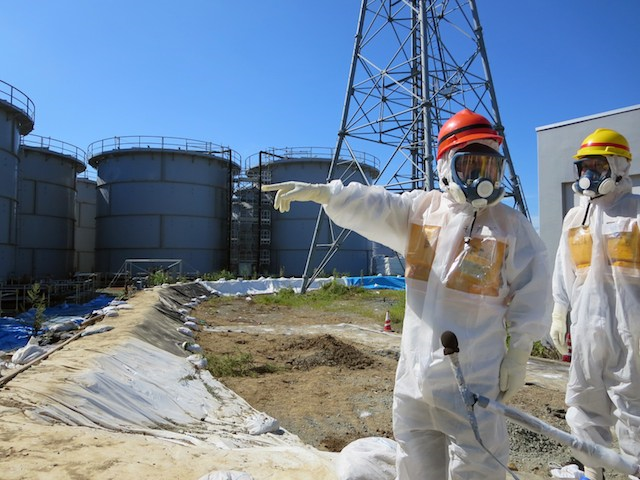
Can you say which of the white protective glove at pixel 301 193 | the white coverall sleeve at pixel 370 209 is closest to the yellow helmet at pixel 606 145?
the white coverall sleeve at pixel 370 209

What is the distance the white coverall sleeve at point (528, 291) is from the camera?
2.17m

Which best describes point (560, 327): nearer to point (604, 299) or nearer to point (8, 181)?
point (604, 299)

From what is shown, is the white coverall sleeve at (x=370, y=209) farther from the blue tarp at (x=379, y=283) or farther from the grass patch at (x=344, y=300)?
the blue tarp at (x=379, y=283)

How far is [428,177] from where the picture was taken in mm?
12617

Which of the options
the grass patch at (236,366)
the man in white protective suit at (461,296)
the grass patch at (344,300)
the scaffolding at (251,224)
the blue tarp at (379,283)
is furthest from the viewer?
the scaffolding at (251,224)

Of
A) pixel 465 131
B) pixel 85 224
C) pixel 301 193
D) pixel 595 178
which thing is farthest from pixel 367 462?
pixel 85 224

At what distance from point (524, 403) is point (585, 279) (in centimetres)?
264

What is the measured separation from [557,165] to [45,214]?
26083 millimetres

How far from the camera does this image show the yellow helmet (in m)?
3.35

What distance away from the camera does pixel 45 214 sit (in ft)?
82.9

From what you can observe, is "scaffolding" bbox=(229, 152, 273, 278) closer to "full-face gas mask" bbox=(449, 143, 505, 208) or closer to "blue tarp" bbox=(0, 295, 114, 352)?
"blue tarp" bbox=(0, 295, 114, 352)

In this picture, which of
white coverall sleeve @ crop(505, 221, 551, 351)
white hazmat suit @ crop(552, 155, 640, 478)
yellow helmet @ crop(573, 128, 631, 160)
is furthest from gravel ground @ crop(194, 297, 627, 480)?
yellow helmet @ crop(573, 128, 631, 160)

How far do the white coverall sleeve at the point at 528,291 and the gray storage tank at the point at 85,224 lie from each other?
3461 cm

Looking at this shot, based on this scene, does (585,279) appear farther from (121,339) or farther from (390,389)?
(121,339)
